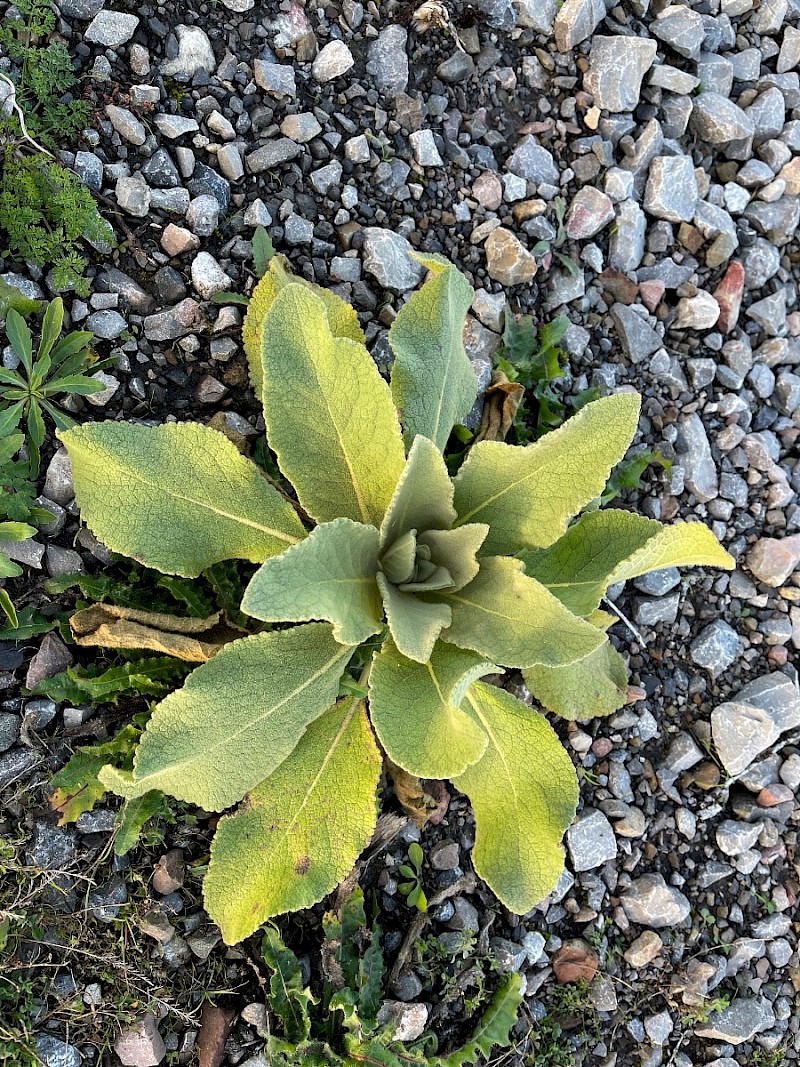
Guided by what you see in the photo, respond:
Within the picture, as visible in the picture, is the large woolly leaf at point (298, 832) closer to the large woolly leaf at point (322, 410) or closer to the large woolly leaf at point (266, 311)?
the large woolly leaf at point (322, 410)

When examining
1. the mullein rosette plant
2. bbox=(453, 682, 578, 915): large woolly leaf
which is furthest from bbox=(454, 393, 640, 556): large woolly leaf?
bbox=(453, 682, 578, 915): large woolly leaf

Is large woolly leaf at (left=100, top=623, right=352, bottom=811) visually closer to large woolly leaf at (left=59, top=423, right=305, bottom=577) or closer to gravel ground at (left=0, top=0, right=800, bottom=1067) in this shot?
large woolly leaf at (left=59, top=423, right=305, bottom=577)

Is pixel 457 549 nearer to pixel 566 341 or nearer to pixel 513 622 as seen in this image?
pixel 513 622

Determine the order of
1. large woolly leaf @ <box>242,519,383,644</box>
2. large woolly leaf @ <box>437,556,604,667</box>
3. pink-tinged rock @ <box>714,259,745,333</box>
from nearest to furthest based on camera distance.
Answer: large woolly leaf @ <box>242,519,383,644</box> < large woolly leaf @ <box>437,556,604,667</box> < pink-tinged rock @ <box>714,259,745,333</box>

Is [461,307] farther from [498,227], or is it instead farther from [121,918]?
[121,918]

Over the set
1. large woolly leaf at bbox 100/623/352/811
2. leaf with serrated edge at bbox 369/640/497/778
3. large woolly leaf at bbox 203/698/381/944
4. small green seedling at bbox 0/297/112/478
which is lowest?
large woolly leaf at bbox 203/698/381/944

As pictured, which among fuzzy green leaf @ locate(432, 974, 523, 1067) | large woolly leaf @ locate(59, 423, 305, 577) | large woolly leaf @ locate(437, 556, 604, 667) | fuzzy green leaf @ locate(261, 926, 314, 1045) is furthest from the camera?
fuzzy green leaf @ locate(432, 974, 523, 1067)

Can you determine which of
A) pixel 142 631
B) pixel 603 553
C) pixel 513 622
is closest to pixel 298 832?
pixel 142 631

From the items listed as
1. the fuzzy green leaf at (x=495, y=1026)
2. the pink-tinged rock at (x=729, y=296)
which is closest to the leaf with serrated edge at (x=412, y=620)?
the fuzzy green leaf at (x=495, y=1026)
